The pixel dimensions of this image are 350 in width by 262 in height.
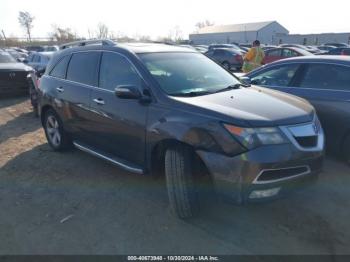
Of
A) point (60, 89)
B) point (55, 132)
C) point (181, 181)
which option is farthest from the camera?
point (55, 132)

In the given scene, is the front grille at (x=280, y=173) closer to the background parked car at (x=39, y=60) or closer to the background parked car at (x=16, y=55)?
the background parked car at (x=16, y=55)

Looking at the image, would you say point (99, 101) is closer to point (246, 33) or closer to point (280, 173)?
point (280, 173)

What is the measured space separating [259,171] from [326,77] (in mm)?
2790

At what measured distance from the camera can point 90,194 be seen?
4055mm

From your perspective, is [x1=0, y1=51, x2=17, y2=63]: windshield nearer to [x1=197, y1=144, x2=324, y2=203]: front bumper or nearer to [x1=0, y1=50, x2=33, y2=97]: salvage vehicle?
[x1=0, y1=50, x2=33, y2=97]: salvage vehicle

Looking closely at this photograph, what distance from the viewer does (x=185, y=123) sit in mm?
3127

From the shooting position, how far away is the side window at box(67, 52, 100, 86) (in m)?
4.46

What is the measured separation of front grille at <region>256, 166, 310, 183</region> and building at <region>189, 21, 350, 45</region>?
60213mm

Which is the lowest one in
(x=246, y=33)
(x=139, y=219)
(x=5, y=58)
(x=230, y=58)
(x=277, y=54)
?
(x=246, y=33)

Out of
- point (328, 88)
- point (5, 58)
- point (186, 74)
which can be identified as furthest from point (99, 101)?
point (5, 58)

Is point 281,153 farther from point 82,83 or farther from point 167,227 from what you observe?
point 82,83

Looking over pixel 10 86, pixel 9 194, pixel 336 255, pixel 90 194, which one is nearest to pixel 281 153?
pixel 336 255

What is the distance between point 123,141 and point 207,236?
148 cm

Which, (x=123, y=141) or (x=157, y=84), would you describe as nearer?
(x=157, y=84)
